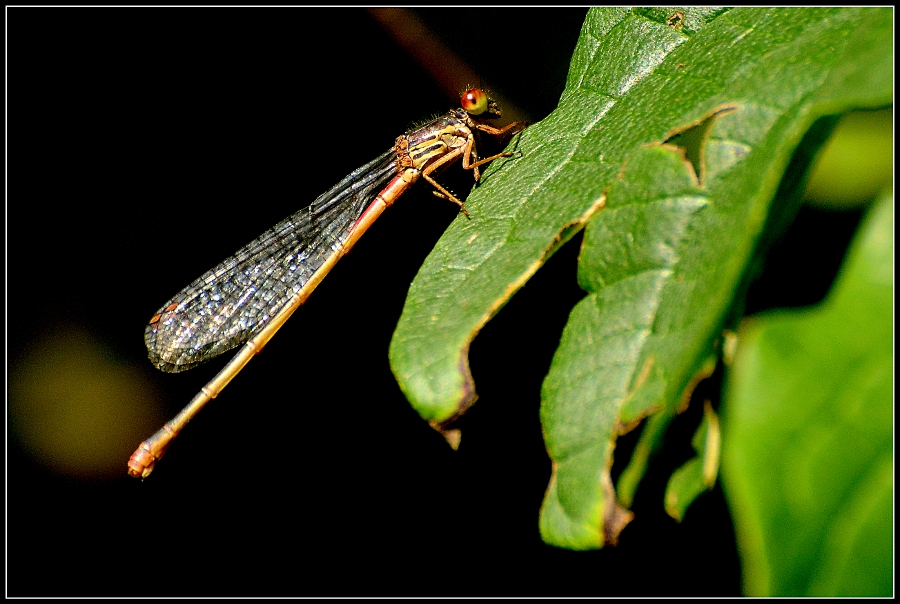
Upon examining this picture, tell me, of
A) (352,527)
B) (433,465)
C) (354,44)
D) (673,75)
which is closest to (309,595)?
(352,527)

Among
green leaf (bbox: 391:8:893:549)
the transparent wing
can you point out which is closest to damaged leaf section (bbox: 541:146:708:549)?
green leaf (bbox: 391:8:893:549)

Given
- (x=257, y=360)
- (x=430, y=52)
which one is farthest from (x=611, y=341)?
(x=257, y=360)

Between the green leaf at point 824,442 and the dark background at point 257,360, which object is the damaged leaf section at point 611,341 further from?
the dark background at point 257,360

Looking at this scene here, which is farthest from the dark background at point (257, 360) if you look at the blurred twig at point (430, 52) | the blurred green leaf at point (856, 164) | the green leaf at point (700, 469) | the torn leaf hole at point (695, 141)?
the green leaf at point (700, 469)

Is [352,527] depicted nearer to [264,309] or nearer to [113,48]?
[264,309]

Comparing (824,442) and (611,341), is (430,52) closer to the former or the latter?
(611,341)

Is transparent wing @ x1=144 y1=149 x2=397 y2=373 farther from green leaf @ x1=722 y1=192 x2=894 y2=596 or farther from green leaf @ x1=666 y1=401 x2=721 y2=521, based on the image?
green leaf @ x1=722 y1=192 x2=894 y2=596
